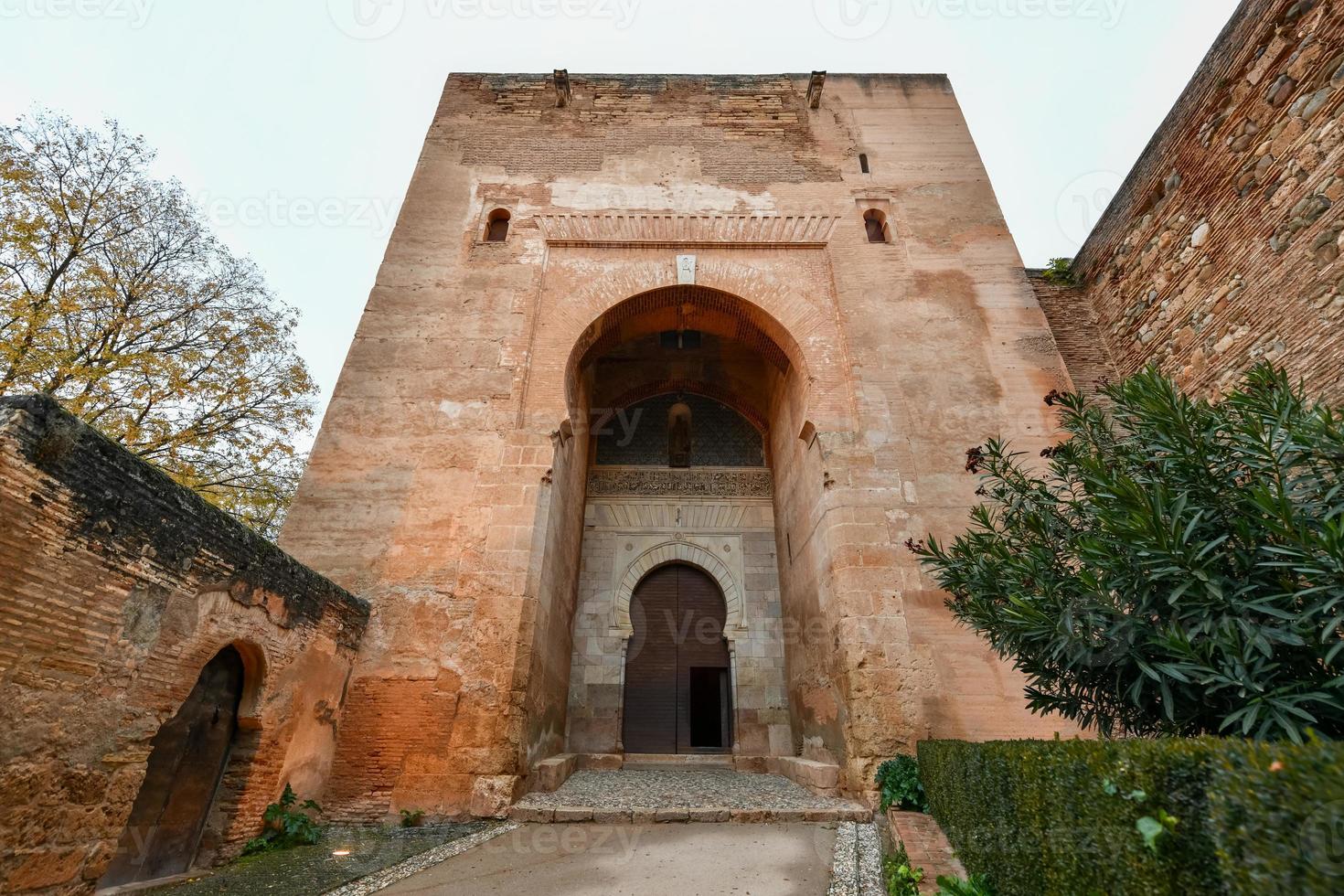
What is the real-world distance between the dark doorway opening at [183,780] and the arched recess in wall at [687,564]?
5.31 meters

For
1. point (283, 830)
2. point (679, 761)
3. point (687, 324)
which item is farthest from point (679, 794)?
point (687, 324)

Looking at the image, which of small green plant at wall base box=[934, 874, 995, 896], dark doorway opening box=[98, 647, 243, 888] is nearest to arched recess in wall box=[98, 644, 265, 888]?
dark doorway opening box=[98, 647, 243, 888]

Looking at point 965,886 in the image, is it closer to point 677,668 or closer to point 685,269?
point 677,668

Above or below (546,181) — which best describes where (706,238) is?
below

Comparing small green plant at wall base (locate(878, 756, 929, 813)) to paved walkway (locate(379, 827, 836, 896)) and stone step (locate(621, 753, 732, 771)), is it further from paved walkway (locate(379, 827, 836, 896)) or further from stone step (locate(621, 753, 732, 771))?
stone step (locate(621, 753, 732, 771))

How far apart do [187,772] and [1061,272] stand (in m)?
10.8

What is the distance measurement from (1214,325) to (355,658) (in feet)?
29.1

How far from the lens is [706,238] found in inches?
314

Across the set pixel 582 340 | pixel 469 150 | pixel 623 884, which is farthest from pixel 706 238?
pixel 623 884

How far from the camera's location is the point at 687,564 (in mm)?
9344

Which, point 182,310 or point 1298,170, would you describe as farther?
point 182,310

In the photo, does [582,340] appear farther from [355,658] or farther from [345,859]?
[345,859]

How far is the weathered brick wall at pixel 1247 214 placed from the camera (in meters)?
4.59

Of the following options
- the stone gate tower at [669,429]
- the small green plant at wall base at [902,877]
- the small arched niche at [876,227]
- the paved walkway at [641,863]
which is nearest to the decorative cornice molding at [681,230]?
the stone gate tower at [669,429]
